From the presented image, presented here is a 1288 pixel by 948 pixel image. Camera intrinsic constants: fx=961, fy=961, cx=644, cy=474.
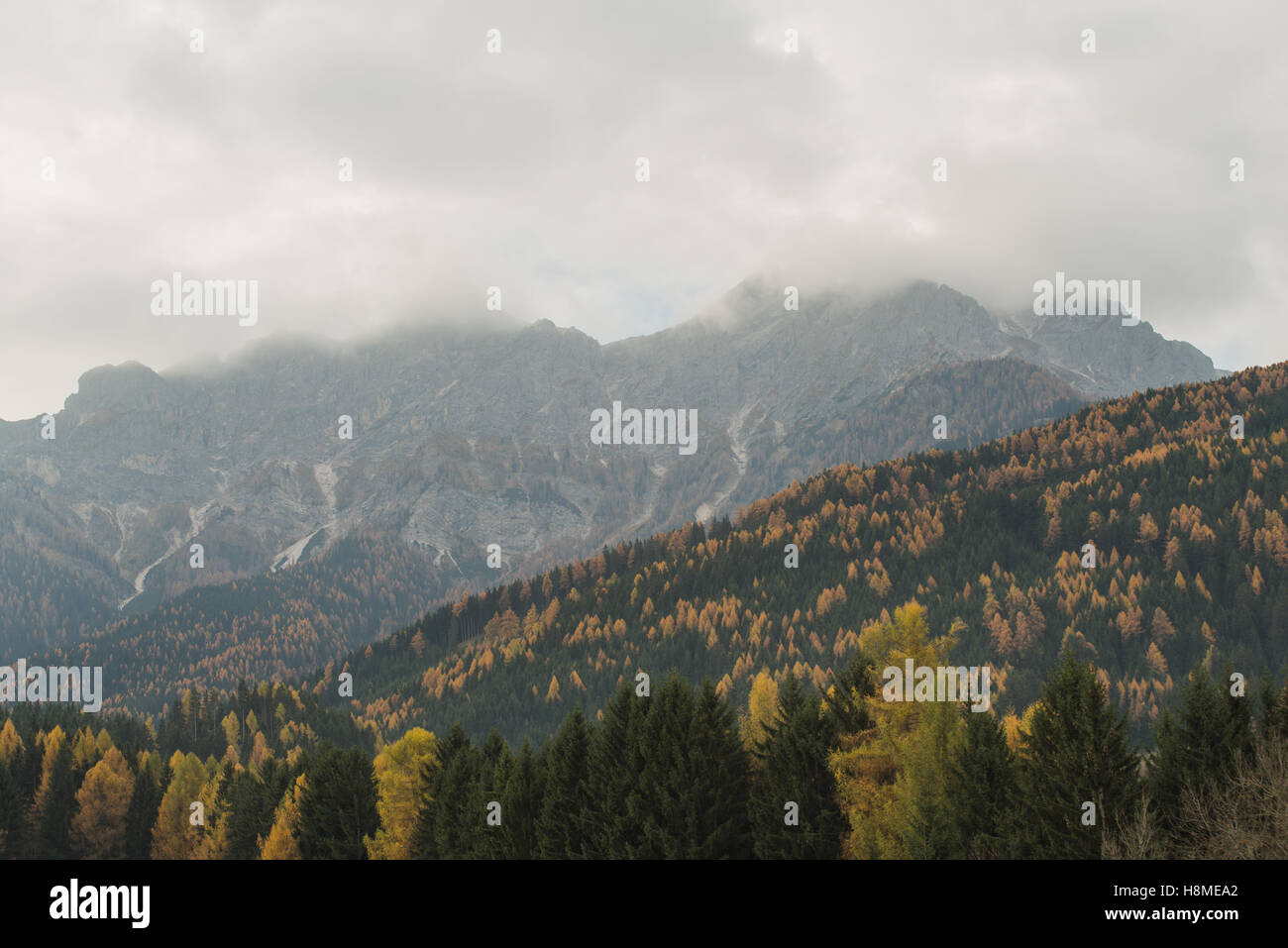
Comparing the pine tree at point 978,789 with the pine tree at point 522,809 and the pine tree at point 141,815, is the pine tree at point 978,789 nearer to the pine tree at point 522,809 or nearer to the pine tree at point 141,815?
the pine tree at point 522,809

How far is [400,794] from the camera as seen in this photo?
3024 inches

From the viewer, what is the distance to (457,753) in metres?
73.4

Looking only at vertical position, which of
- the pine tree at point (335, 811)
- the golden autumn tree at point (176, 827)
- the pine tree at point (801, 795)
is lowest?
the golden autumn tree at point (176, 827)

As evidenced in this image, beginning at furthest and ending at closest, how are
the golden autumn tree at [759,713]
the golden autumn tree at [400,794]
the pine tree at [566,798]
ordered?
the golden autumn tree at [400,794] < the golden autumn tree at [759,713] < the pine tree at [566,798]

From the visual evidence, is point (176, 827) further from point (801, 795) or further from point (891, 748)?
point (891, 748)

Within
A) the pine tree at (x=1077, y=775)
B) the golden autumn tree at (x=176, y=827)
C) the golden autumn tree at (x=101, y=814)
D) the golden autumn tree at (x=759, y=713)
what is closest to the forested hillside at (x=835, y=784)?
the pine tree at (x=1077, y=775)

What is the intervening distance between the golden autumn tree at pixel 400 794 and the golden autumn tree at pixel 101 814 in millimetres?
44549

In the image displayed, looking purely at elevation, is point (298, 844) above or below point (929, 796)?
below

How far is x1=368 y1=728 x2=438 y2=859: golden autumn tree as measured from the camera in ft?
246

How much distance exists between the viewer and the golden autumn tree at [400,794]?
246ft
